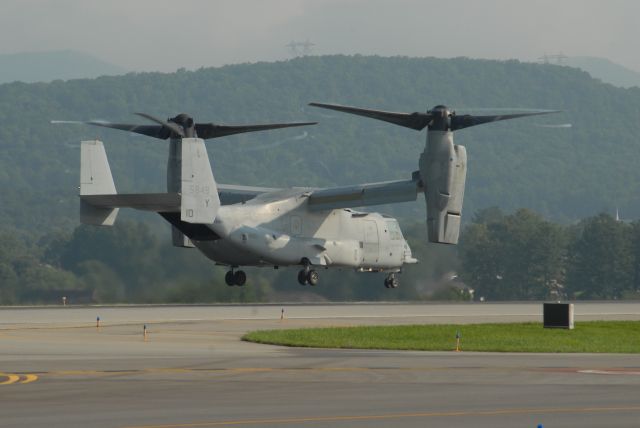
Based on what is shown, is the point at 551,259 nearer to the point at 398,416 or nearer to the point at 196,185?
the point at 196,185

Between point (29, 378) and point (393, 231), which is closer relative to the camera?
point (29, 378)

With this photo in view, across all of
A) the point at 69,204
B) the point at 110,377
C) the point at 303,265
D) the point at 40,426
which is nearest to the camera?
the point at 40,426

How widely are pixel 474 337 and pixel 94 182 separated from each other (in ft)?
55.4

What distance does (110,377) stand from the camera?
30844 millimetres

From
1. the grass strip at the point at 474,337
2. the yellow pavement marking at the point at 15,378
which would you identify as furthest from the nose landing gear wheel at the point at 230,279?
the yellow pavement marking at the point at 15,378

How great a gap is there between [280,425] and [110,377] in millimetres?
9652

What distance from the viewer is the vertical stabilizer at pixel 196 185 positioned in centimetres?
5350

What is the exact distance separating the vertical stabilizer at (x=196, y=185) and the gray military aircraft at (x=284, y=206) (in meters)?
0.04

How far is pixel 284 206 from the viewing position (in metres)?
65.1

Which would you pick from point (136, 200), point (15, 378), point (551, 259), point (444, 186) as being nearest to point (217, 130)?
point (136, 200)

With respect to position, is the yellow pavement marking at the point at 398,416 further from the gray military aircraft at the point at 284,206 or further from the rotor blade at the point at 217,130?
the rotor blade at the point at 217,130

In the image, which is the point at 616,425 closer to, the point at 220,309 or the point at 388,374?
the point at 388,374

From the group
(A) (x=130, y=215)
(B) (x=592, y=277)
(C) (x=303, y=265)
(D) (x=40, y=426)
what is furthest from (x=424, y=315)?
(B) (x=592, y=277)

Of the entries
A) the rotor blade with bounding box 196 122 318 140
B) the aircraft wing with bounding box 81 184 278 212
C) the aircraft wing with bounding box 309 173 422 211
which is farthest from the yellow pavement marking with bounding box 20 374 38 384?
the aircraft wing with bounding box 309 173 422 211
